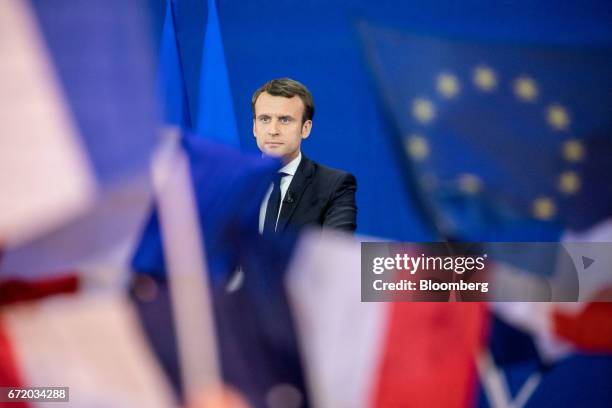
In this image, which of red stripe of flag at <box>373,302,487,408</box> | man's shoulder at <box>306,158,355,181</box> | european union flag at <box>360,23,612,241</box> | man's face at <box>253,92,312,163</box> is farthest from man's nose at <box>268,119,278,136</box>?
red stripe of flag at <box>373,302,487,408</box>

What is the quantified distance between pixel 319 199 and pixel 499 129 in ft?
1.65

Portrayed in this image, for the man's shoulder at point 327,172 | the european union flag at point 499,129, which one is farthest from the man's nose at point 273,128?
the european union flag at point 499,129

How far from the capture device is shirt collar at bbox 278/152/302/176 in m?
1.95

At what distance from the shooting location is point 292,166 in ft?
6.42

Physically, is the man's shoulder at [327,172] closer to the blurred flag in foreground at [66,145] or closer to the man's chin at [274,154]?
the man's chin at [274,154]

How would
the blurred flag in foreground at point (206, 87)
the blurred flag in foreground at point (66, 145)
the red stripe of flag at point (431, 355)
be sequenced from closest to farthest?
the blurred flag in foreground at point (66, 145), the red stripe of flag at point (431, 355), the blurred flag in foreground at point (206, 87)

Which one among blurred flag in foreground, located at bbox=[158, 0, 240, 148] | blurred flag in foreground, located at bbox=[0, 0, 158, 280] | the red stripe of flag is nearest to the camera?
blurred flag in foreground, located at bbox=[0, 0, 158, 280]

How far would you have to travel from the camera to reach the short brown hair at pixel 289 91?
197 cm

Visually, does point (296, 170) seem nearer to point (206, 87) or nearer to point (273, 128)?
point (273, 128)

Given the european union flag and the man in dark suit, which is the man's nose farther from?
the european union flag

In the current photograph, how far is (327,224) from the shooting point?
1894 millimetres

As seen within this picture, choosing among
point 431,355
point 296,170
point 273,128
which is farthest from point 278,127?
point 431,355

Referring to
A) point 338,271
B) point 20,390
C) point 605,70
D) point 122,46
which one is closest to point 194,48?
point 122,46

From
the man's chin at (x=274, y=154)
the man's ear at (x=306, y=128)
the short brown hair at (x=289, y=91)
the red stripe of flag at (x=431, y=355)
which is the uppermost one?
the short brown hair at (x=289, y=91)
